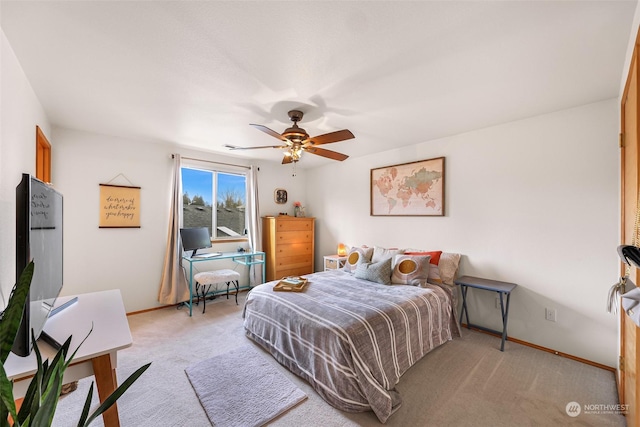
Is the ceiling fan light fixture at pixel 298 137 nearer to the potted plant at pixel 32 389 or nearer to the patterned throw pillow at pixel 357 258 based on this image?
the patterned throw pillow at pixel 357 258

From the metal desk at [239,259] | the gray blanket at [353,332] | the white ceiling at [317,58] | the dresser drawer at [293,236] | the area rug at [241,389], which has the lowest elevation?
the area rug at [241,389]

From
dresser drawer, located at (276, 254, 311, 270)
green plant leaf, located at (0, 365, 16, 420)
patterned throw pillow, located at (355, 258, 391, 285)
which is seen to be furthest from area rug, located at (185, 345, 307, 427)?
dresser drawer, located at (276, 254, 311, 270)

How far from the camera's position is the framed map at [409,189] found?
353 cm

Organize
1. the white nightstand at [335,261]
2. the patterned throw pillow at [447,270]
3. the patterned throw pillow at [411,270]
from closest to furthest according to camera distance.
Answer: the patterned throw pillow at [411,270], the patterned throw pillow at [447,270], the white nightstand at [335,261]

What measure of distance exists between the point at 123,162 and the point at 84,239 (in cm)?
110

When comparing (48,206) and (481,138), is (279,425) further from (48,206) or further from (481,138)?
(481,138)

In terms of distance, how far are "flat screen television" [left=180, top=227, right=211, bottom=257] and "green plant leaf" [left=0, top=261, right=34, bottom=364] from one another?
10.2 ft

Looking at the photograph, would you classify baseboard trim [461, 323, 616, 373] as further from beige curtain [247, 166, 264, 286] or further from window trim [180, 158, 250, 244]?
window trim [180, 158, 250, 244]

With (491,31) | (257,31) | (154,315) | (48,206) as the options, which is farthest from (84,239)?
(491,31)

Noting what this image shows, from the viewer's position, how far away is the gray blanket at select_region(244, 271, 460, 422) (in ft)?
6.24

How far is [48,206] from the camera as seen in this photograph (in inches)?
55.0

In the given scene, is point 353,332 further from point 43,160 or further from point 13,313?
point 43,160

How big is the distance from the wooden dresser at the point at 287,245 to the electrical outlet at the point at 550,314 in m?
3.53

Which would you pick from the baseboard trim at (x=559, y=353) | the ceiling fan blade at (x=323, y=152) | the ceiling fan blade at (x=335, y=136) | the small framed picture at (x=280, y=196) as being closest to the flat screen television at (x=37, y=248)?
the ceiling fan blade at (x=335, y=136)
